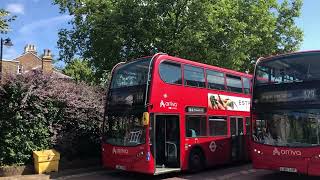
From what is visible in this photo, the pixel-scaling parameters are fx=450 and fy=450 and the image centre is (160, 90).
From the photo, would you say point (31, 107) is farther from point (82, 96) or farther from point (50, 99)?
point (82, 96)

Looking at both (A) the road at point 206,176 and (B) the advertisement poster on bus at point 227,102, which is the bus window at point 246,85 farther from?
(A) the road at point 206,176

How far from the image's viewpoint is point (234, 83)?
727 inches

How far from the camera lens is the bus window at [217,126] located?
661 inches

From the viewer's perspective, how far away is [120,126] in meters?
14.6

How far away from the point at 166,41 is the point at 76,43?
231 inches

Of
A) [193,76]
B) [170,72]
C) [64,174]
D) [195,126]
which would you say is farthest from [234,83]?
[64,174]

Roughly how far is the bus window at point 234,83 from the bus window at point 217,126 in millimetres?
1369

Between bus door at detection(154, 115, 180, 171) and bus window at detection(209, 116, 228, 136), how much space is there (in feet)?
6.75

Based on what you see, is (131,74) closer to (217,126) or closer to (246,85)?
(217,126)

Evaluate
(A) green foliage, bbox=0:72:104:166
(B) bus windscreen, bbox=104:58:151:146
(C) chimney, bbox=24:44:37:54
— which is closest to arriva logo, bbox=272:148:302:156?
(B) bus windscreen, bbox=104:58:151:146

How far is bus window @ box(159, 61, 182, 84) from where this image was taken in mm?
14471

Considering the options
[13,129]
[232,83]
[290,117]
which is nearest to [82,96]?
[13,129]

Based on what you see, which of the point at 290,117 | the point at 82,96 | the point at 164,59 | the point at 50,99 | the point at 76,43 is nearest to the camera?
the point at 290,117

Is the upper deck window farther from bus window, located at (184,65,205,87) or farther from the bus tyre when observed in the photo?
the bus tyre
